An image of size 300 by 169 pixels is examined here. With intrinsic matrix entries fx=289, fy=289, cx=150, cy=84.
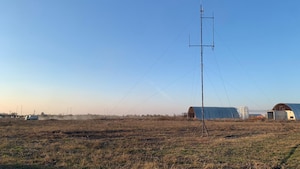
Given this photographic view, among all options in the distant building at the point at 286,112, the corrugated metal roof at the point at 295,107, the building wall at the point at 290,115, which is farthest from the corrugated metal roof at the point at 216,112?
the building wall at the point at 290,115

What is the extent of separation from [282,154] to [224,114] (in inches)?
2784

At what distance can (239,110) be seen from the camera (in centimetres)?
8762

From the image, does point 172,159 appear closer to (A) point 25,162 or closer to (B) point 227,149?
(B) point 227,149

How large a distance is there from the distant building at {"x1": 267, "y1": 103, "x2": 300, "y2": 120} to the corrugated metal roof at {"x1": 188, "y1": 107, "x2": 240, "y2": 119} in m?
11.5

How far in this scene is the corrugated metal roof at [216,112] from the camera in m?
79.6

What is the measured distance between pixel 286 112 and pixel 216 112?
1829 cm

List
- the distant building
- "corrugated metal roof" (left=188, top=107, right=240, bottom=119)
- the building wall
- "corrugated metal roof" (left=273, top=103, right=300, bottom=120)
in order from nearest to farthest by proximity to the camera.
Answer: "corrugated metal roof" (left=273, top=103, right=300, bottom=120)
the distant building
the building wall
"corrugated metal roof" (left=188, top=107, right=240, bottom=119)

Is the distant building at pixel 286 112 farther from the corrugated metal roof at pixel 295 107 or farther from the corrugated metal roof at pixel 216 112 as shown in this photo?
the corrugated metal roof at pixel 216 112

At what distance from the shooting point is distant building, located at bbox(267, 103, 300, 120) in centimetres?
7144

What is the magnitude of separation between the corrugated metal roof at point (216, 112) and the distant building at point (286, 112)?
11506 mm

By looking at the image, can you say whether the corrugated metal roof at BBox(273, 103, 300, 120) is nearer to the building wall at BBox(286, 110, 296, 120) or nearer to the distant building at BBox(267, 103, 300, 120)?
the distant building at BBox(267, 103, 300, 120)

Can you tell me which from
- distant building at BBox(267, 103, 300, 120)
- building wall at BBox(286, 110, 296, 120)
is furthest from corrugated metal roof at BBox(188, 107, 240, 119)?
building wall at BBox(286, 110, 296, 120)

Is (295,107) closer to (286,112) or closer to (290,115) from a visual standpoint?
(286,112)

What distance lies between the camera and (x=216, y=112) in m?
82.9
